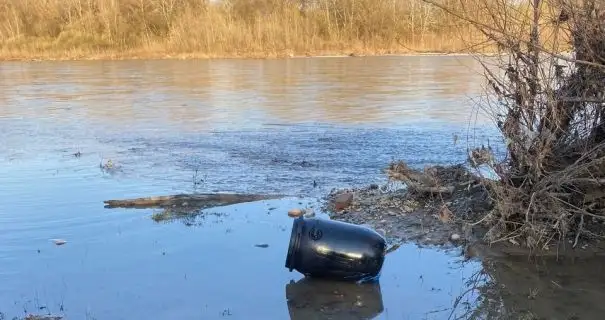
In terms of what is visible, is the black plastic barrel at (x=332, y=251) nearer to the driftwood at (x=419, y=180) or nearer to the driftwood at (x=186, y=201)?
the driftwood at (x=419, y=180)

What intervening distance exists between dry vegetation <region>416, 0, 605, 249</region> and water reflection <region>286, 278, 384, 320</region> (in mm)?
1567

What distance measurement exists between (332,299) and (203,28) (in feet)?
141

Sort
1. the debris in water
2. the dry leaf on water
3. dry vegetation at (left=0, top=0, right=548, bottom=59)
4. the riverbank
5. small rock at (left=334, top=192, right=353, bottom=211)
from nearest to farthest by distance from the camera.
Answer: the debris in water < the dry leaf on water < small rock at (left=334, top=192, right=353, bottom=211) < the riverbank < dry vegetation at (left=0, top=0, right=548, bottom=59)

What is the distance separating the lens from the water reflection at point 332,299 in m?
4.65

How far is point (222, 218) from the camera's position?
6875 millimetres

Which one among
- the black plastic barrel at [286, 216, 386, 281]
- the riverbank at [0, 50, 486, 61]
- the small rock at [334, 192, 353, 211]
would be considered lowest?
the riverbank at [0, 50, 486, 61]

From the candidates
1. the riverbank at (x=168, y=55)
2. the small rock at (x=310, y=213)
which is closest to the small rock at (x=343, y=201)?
the small rock at (x=310, y=213)

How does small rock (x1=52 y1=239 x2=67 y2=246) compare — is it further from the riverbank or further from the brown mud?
the riverbank

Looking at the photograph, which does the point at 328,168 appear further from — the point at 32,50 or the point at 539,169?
the point at 32,50

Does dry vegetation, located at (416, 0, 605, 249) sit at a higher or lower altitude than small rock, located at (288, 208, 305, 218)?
higher

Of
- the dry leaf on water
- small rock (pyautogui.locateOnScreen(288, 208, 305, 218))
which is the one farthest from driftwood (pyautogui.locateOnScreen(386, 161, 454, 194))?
small rock (pyautogui.locateOnScreen(288, 208, 305, 218))

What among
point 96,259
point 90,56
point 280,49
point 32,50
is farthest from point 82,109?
point 32,50

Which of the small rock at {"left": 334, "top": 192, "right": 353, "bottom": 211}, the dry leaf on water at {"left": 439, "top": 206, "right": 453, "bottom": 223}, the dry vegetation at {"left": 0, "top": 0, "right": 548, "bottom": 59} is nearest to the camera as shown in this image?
the dry leaf on water at {"left": 439, "top": 206, "right": 453, "bottom": 223}

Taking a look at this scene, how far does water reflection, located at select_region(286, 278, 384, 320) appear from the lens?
4.65m
